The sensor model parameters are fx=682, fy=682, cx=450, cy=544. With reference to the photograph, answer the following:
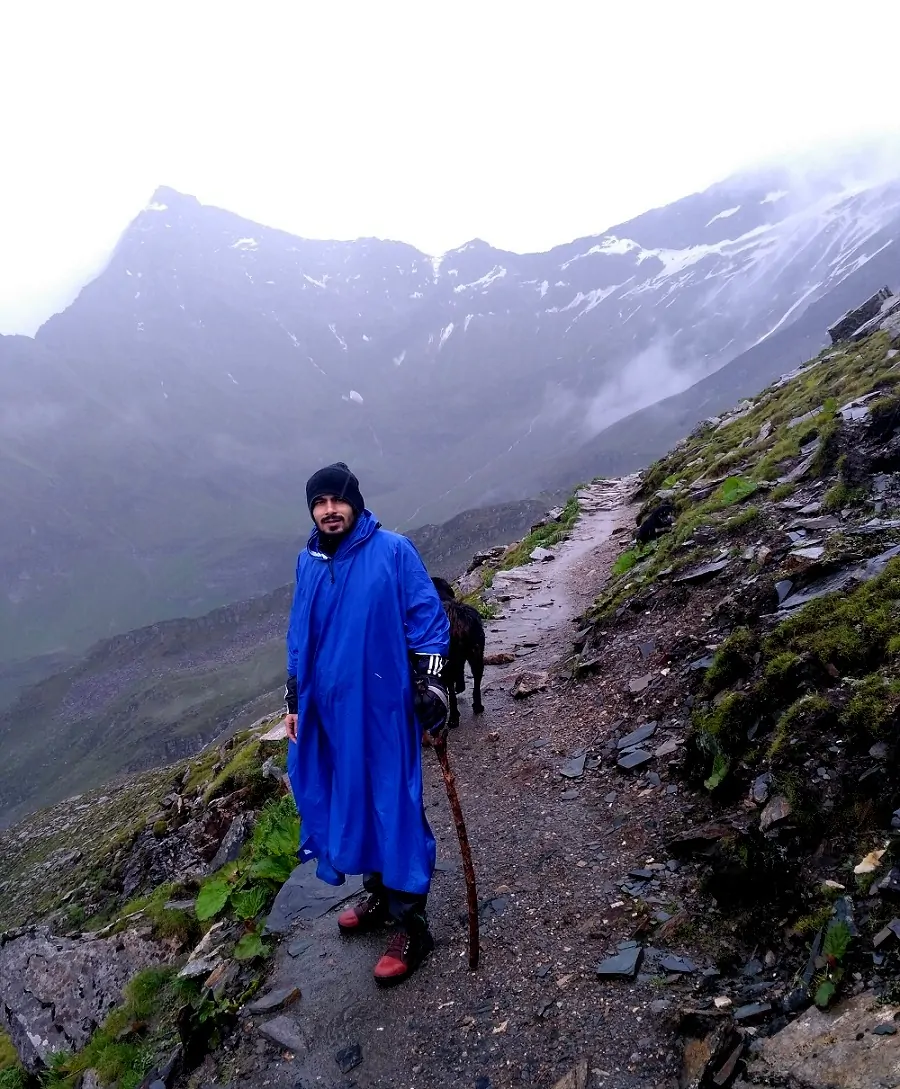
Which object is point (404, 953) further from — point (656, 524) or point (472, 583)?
point (472, 583)

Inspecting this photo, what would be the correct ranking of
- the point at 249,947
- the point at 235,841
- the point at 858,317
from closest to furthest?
the point at 249,947, the point at 235,841, the point at 858,317

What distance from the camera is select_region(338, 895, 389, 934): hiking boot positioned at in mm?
5074

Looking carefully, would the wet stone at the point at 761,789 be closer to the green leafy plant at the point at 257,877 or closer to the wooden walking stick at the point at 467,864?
the wooden walking stick at the point at 467,864

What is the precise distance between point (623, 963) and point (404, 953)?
1441 mm

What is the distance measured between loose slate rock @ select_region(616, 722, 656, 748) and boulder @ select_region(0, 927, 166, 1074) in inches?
192

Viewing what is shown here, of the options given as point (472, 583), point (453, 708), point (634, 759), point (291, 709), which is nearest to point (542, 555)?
point (472, 583)

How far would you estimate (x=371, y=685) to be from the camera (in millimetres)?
4445

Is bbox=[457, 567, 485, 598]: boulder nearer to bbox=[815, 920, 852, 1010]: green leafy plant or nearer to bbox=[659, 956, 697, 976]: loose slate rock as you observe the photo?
bbox=[659, 956, 697, 976]: loose slate rock

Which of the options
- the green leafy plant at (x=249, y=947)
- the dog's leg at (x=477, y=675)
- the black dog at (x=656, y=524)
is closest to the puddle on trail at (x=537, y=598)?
the black dog at (x=656, y=524)

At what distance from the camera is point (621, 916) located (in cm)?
446

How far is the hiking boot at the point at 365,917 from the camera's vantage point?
507cm

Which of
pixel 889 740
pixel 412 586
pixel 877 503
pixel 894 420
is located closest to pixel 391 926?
pixel 412 586

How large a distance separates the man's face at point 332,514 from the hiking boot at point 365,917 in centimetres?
285

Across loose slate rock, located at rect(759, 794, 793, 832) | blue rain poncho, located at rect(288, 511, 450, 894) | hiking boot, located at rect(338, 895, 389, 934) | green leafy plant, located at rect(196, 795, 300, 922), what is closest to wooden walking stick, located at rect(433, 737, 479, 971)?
blue rain poncho, located at rect(288, 511, 450, 894)
